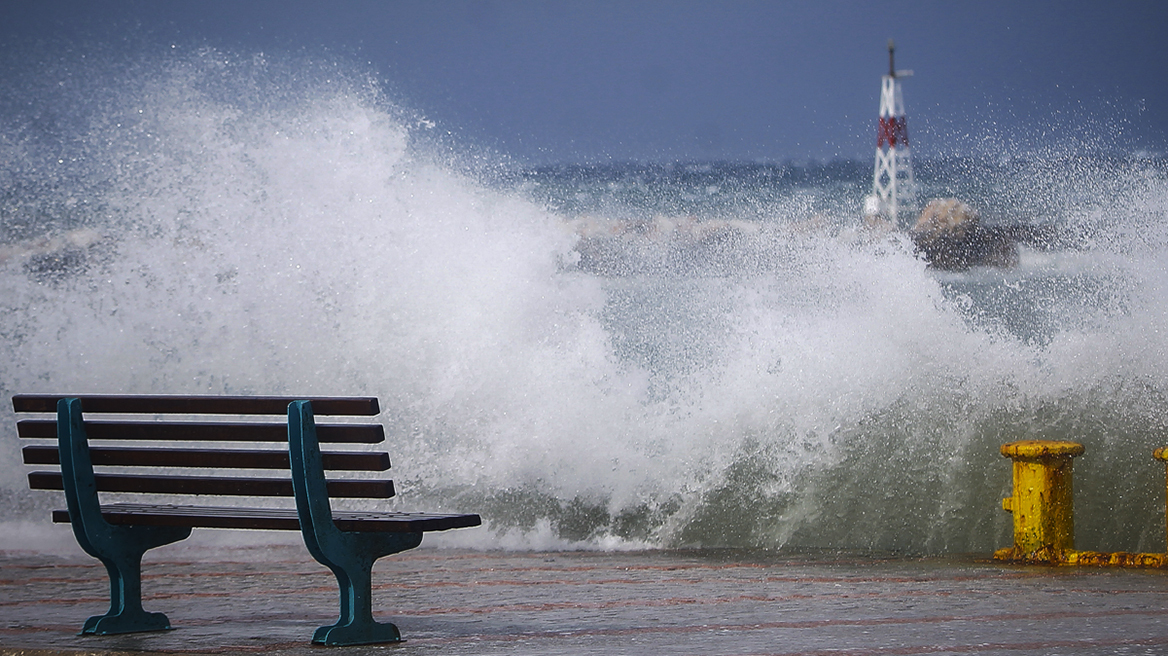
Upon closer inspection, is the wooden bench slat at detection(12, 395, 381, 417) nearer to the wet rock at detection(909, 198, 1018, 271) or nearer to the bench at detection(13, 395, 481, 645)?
the bench at detection(13, 395, 481, 645)

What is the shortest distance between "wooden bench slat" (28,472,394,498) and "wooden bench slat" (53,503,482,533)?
0.07 meters

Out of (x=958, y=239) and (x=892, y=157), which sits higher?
(x=892, y=157)

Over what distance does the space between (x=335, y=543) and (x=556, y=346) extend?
193 inches

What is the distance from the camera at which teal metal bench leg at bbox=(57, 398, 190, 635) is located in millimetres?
3906

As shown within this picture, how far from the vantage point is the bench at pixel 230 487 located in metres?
3.62

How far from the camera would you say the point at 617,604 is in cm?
453

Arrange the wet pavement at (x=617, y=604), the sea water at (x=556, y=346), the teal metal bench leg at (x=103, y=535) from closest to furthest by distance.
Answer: the wet pavement at (x=617, y=604), the teal metal bench leg at (x=103, y=535), the sea water at (x=556, y=346)

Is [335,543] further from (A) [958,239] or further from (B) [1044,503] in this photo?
(A) [958,239]

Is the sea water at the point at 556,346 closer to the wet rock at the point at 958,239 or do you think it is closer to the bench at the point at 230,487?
the bench at the point at 230,487

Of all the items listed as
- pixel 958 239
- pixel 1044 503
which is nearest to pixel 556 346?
pixel 1044 503

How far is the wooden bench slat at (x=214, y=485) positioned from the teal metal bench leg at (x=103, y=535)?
8cm

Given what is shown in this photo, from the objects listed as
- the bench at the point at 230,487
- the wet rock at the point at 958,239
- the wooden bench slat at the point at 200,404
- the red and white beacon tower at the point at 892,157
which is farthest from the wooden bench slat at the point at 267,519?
the red and white beacon tower at the point at 892,157

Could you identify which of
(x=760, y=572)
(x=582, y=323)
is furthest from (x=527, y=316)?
A: (x=760, y=572)

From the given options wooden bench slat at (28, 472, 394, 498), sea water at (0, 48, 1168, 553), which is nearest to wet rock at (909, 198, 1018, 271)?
sea water at (0, 48, 1168, 553)
